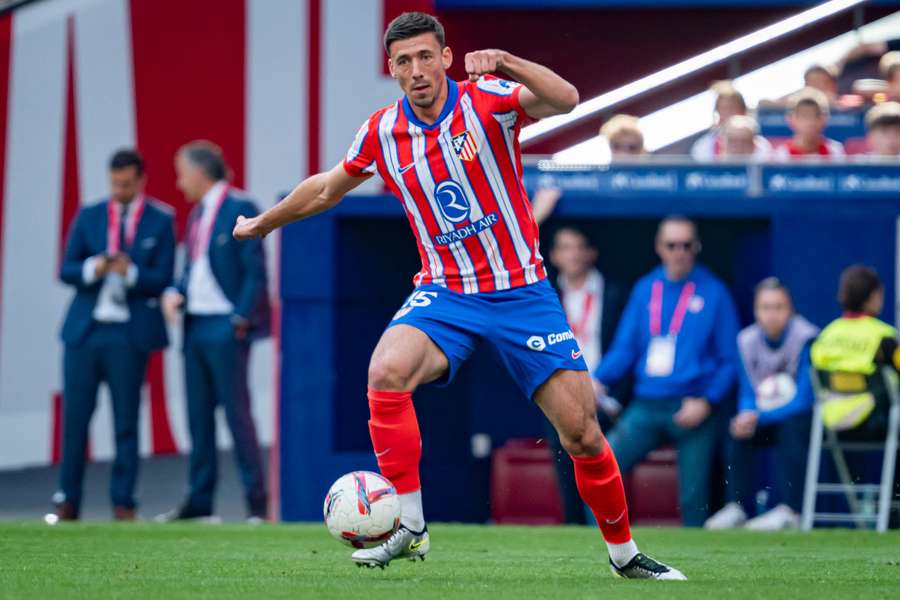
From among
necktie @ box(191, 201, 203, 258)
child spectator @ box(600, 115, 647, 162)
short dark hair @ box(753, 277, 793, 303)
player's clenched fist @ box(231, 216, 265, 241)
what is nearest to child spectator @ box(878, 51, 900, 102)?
child spectator @ box(600, 115, 647, 162)

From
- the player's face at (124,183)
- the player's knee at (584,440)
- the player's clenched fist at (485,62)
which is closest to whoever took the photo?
the player's clenched fist at (485,62)

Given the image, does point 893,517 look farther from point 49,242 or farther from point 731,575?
point 49,242

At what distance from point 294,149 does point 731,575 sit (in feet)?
30.1

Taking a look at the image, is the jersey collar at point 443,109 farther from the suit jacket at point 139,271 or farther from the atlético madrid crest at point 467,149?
the suit jacket at point 139,271

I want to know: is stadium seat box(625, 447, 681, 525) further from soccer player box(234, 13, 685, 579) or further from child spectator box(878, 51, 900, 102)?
soccer player box(234, 13, 685, 579)

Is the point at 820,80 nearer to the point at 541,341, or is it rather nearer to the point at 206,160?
the point at 206,160

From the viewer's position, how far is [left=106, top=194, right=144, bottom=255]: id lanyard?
11.4 metres

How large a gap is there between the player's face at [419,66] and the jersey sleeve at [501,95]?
0.19 metres

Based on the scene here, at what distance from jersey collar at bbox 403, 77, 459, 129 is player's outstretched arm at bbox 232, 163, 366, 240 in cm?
36

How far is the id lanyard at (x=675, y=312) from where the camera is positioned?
1094cm

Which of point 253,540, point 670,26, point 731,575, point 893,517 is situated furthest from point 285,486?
point 670,26

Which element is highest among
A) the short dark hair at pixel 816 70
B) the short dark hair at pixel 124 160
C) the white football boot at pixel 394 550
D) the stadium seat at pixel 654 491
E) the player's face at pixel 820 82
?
the short dark hair at pixel 816 70

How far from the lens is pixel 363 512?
21.1 feet

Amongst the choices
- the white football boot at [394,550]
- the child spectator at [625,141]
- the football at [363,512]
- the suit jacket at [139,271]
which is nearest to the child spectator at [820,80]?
the child spectator at [625,141]
